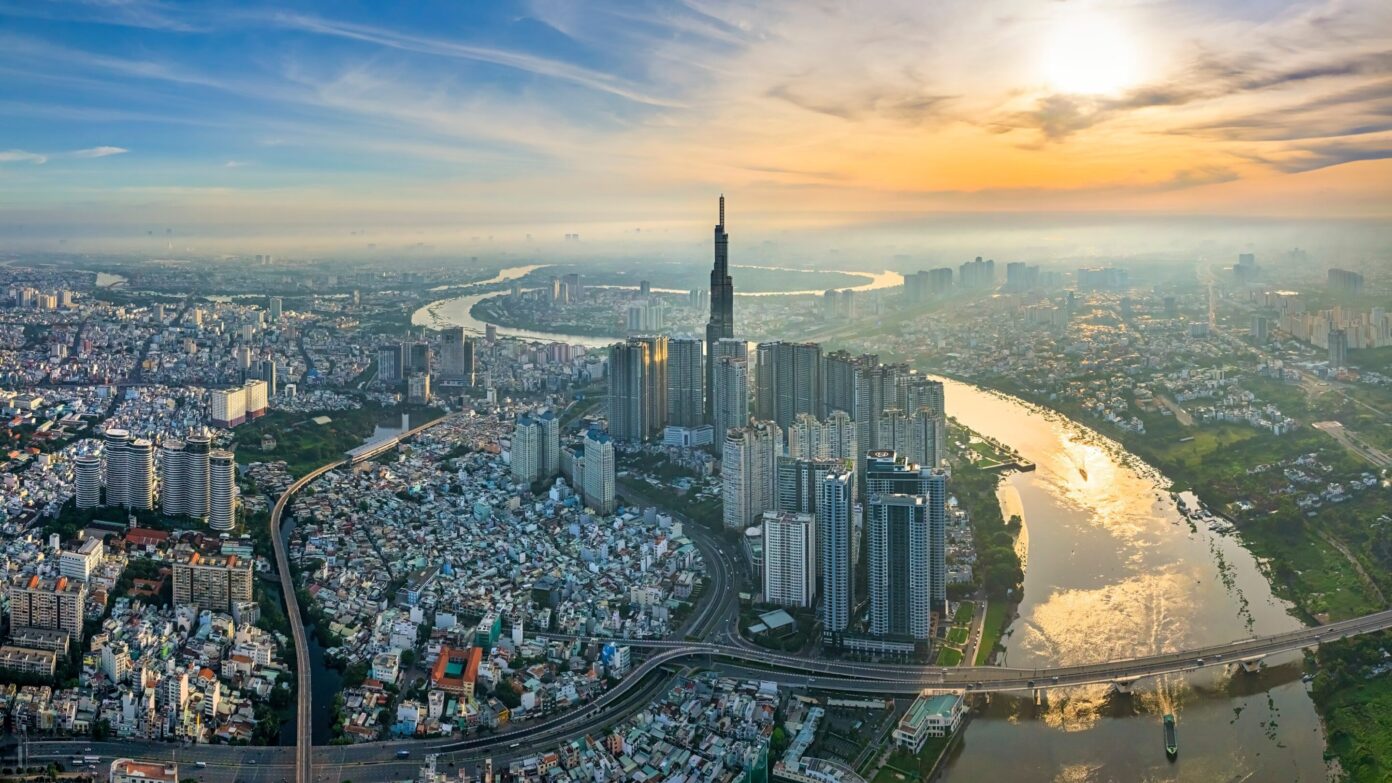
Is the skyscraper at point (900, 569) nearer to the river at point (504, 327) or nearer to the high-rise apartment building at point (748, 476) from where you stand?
the high-rise apartment building at point (748, 476)

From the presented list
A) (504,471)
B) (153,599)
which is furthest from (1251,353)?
(153,599)

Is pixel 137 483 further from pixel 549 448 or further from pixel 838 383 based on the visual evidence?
pixel 838 383

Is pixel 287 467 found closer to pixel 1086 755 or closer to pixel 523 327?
pixel 1086 755

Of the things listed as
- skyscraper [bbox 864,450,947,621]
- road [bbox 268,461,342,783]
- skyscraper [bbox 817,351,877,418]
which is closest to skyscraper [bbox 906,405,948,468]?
skyscraper [bbox 817,351,877,418]

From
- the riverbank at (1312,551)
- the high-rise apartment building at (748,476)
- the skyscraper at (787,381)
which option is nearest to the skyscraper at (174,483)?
the high-rise apartment building at (748,476)

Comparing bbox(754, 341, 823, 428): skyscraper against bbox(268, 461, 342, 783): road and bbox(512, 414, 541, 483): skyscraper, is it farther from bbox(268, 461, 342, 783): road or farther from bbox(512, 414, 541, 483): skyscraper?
bbox(268, 461, 342, 783): road

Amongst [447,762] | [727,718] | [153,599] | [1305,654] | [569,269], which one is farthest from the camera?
[569,269]
